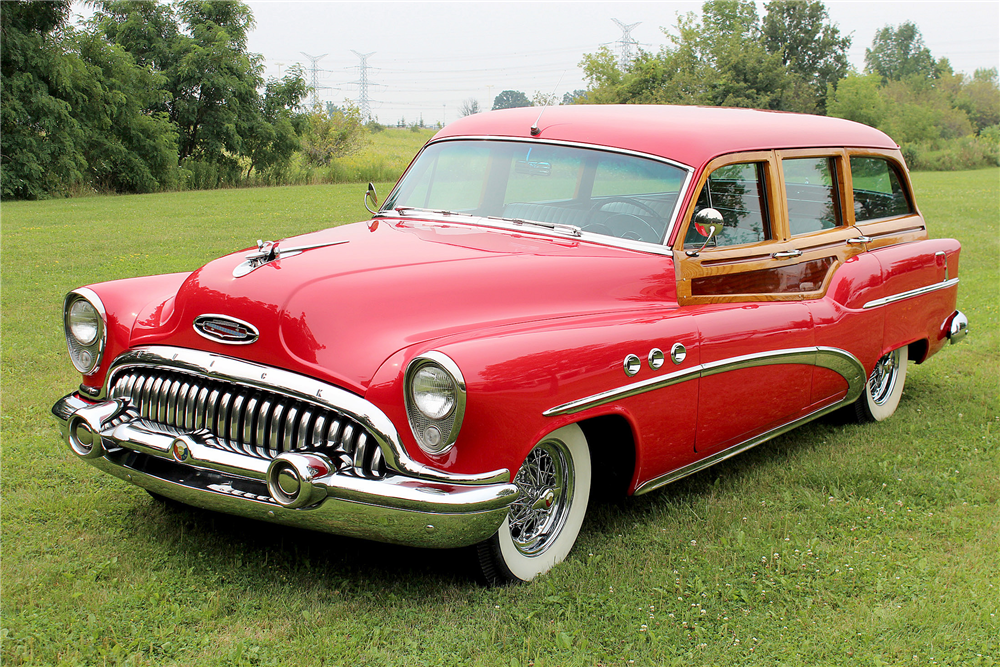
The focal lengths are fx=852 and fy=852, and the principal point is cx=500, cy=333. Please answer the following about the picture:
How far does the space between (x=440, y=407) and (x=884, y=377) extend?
11.9ft

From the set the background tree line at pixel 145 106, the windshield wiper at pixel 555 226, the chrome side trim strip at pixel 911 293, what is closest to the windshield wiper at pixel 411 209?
the windshield wiper at pixel 555 226

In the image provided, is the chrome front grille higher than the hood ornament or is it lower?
lower

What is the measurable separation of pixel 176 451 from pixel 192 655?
664 millimetres

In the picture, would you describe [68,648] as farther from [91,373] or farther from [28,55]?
[28,55]

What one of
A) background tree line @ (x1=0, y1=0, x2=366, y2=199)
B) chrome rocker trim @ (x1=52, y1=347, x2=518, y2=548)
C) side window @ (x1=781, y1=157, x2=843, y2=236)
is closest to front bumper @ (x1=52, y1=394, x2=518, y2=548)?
chrome rocker trim @ (x1=52, y1=347, x2=518, y2=548)

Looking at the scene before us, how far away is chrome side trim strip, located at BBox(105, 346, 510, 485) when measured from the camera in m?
2.61

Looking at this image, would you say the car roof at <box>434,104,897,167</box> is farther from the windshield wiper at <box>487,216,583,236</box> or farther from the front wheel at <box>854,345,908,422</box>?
the front wheel at <box>854,345,908,422</box>

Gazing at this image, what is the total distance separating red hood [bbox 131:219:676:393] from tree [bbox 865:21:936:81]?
12246 cm

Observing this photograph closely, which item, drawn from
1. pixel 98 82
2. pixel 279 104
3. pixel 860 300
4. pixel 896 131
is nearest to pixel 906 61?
pixel 896 131

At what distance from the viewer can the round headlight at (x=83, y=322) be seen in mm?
3527

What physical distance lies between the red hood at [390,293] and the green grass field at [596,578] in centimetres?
83

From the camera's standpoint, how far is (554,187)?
13.3 ft

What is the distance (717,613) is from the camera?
293 cm

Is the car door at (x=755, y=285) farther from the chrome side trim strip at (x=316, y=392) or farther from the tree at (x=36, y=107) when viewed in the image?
the tree at (x=36, y=107)
